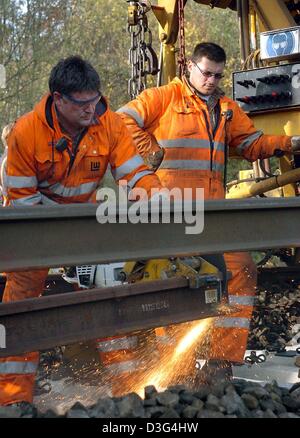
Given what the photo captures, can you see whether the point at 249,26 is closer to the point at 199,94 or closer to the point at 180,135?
the point at 199,94

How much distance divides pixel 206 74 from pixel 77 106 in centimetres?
150

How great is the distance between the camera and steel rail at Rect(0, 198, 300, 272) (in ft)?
11.9

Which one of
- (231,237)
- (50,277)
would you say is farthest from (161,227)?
(50,277)

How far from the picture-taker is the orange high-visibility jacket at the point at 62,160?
4465 millimetres

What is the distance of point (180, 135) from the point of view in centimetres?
573

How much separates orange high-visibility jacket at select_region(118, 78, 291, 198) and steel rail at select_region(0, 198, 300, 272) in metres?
1.35

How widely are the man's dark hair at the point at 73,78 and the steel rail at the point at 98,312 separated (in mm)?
1111

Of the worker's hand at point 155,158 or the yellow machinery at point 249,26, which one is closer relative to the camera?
the worker's hand at point 155,158

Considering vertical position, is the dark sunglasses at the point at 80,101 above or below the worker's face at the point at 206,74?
below

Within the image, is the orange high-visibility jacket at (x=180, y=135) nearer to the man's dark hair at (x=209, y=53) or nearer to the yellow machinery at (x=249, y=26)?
the man's dark hair at (x=209, y=53)

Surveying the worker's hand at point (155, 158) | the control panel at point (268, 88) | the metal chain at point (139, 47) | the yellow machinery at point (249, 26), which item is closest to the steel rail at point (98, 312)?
the worker's hand at point (155, 158)

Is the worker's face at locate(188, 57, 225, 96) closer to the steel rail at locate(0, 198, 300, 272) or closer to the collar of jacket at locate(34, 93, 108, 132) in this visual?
the collar of jacket at locate(34, 93, 108, 132)

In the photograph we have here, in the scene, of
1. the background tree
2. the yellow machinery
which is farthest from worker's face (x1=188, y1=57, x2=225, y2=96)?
the background tree
